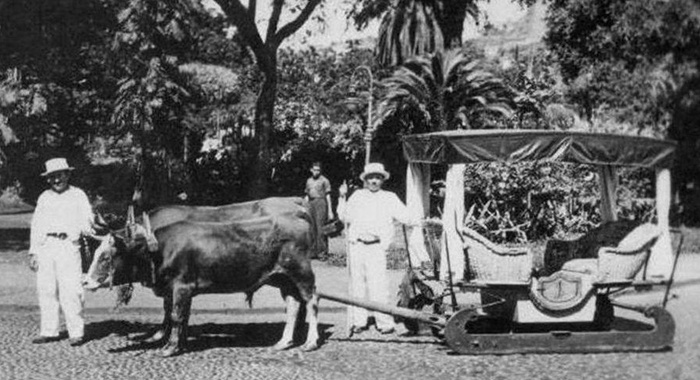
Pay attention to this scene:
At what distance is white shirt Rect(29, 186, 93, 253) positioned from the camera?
10.0m

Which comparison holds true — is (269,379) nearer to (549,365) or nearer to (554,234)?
(549,365)

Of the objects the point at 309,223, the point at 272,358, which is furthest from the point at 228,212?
the point at 272,358

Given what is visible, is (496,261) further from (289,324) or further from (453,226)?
(289,324)

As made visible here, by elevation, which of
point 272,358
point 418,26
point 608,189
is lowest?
point 272,358

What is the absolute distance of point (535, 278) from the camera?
1005cm

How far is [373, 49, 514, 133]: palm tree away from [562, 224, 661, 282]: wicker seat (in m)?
15.8

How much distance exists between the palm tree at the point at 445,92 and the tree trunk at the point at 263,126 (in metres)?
3.71

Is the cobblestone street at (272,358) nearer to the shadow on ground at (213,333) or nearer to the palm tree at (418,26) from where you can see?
the shadow on ground at (213,333)

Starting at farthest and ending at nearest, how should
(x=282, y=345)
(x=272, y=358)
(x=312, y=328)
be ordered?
(x=312, y=328) → (x=282, y=345) → (x=272, y=358)

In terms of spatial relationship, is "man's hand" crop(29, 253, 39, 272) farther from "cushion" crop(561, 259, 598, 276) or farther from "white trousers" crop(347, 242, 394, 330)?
"cushion" crop(561, 259, 598, 276)

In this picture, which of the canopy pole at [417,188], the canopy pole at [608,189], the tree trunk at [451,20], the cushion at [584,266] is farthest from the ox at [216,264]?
the tree trunk at [451,20]

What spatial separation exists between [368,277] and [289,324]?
1.35 meters

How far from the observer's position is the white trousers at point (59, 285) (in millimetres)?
9930

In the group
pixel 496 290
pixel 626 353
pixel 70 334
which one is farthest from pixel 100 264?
pixel 626 353
